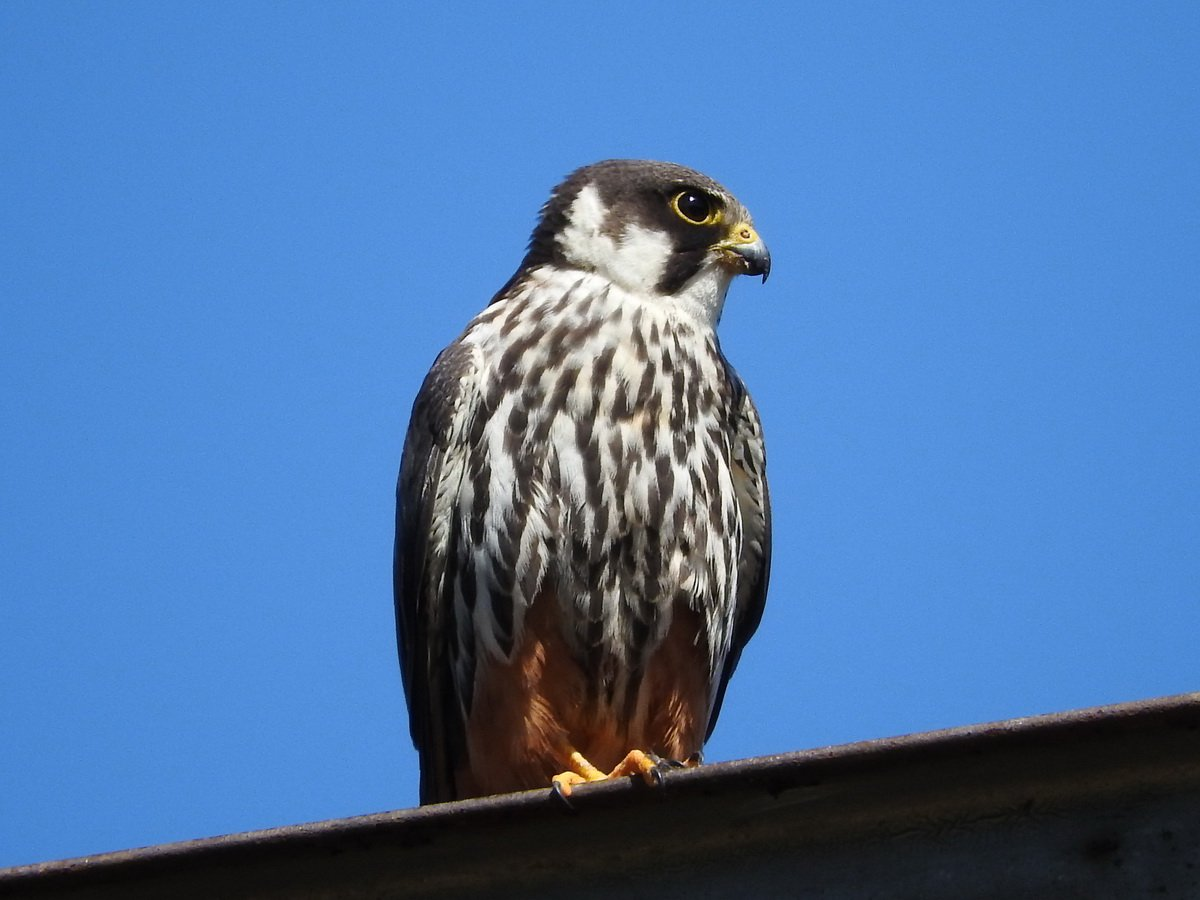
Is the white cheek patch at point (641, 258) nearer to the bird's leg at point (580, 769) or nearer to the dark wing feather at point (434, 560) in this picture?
the dark wing feather at point (434, 560)

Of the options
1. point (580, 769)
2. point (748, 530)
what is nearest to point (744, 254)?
point (748, 530)

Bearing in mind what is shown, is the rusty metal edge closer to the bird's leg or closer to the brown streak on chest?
the bird's leg

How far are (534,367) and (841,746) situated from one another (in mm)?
2127

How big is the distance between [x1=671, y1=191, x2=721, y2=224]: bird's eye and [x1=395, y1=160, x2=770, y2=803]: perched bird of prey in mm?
427

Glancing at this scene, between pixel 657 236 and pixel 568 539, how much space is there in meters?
1.22

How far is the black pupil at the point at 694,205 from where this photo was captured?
4.91 m

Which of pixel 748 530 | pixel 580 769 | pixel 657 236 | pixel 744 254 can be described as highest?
pixel 657 236

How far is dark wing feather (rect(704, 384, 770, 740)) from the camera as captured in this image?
460cm

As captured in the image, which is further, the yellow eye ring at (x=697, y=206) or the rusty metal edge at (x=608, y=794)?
the yellow eye ring at (x=697, y=206)

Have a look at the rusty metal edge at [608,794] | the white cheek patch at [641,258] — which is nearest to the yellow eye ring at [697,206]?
the white cheek patch at [641,258]

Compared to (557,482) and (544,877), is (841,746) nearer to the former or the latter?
(544,877)

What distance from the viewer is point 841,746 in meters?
2.31

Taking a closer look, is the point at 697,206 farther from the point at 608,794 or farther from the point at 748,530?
the point at 608,794

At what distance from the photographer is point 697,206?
4.92 metres
